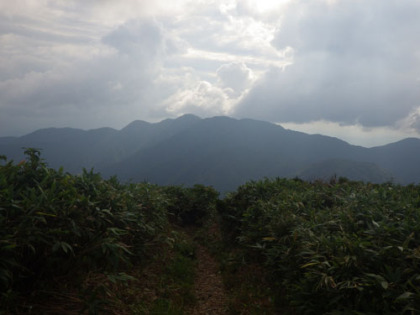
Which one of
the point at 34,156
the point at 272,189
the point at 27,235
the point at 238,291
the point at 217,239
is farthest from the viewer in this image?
the point at 217,239

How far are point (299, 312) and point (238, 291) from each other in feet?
6.09

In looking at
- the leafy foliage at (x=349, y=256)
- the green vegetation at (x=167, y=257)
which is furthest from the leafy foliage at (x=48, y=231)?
the leafy foliage at (x=349, y=256)

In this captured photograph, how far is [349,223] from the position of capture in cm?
521

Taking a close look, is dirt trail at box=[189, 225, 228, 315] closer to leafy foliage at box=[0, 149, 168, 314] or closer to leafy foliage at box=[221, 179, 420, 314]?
leafy foliage at box=[221, 179, 420, 314]

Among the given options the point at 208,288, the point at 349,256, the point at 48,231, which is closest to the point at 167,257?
the point at 208,288

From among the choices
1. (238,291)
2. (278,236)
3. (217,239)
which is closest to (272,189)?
(217,239)

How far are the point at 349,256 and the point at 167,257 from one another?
15.8 feet

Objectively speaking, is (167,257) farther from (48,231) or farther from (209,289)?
(48,231)

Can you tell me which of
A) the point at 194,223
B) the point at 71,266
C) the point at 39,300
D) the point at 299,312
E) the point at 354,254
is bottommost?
the point at 194,223

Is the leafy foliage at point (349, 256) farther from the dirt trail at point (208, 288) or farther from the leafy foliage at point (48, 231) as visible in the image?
the leafy foliage at point (48, 231)

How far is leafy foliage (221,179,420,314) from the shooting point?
3.65 metres

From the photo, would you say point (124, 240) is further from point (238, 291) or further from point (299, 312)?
point (299, 312)

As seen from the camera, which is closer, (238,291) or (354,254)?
(354,254)

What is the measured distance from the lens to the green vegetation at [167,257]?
364cm
